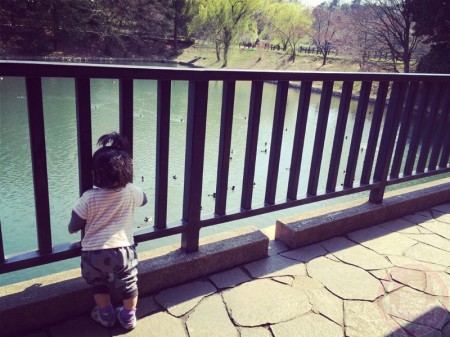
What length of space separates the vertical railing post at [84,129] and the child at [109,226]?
0.20 ft

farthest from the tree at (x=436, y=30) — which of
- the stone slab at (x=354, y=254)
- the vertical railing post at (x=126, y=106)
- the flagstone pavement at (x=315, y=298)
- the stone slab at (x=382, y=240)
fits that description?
the vertical railing post at (x=126, y=106)

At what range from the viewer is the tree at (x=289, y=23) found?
37094mm

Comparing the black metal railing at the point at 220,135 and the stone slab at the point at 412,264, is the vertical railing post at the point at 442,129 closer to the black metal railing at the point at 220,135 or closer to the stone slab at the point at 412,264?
the black metal railing at the point at 220,135

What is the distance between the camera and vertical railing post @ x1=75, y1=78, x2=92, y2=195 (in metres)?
1.49

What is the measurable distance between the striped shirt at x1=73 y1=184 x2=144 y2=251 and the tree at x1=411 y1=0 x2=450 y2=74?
15.1 m

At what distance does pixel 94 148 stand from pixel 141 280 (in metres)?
6.13

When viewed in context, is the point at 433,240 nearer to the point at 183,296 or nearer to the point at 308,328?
the point at 308,328

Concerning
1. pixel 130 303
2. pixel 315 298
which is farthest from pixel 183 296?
pixel 315 298

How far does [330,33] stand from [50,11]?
25.2m

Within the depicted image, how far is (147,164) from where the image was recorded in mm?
7270

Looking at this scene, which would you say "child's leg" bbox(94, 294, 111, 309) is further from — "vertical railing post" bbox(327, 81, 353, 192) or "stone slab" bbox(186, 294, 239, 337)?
"vertical railing post" bbox(327, 81, 353, 192)

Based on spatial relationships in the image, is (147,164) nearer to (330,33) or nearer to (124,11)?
(124,11)

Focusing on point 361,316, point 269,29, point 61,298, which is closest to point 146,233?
point 61,298

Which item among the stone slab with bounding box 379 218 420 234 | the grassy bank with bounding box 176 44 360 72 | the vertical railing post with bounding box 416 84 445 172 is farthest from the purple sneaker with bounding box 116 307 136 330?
the grassy bank with bounding box 176 44 360 72
